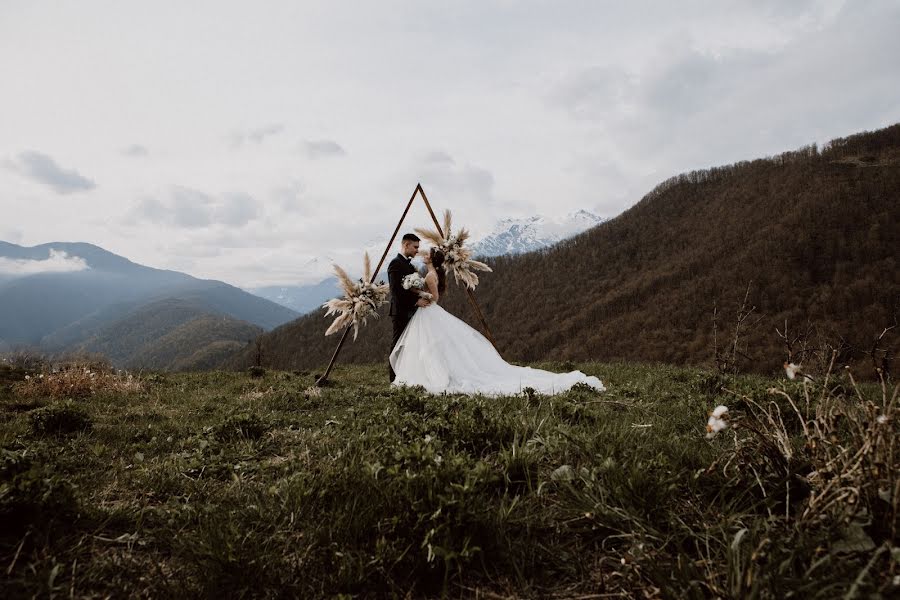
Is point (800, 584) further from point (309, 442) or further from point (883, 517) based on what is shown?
point (309, 442)

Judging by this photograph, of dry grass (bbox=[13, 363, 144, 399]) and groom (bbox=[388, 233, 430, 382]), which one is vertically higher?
groom (bbox=[388, 233, 430, 382])

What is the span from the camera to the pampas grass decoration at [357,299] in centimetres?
1125

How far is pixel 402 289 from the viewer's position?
11.1 meters

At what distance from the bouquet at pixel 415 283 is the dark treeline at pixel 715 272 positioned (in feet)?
124

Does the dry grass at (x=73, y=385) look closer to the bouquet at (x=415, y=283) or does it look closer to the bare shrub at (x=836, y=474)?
the bouquet at (x=415, y=283)

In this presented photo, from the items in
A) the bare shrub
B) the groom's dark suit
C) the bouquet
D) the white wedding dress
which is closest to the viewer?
the bare shrub

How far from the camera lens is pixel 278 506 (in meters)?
2.82

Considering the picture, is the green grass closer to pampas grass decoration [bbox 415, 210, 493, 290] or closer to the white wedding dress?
the white wedding dress

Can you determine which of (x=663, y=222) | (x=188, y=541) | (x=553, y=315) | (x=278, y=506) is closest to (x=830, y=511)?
(x=278, y=506)

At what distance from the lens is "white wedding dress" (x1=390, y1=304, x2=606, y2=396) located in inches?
359

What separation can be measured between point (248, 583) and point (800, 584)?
8.00 feet

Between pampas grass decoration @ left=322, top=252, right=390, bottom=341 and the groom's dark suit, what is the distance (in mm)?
398

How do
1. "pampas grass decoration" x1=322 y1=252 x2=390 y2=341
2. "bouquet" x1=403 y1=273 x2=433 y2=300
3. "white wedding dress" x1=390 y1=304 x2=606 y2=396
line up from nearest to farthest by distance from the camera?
"white wedding dress" x1=390 y1=304 x2=606 y2=396 < "bouquet" x1=403 y1=273 x2=433 y2=300 < "pampas grass decoration" x1=322 y1=252 x2=390 y2=341

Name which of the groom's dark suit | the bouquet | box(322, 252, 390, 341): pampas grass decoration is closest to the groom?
the groom's dark suit
